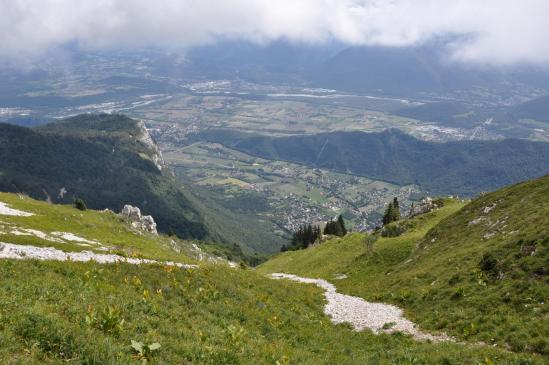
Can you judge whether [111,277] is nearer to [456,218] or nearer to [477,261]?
[477,261]

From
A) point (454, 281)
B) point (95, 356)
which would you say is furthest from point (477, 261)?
point (95, 356)

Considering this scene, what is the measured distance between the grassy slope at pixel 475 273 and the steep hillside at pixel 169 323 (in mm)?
3339

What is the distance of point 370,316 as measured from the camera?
1272 inches

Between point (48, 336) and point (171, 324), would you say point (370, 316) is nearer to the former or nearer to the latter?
point (171, 324)

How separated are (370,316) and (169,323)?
18.2m

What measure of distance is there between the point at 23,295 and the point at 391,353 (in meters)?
18.0

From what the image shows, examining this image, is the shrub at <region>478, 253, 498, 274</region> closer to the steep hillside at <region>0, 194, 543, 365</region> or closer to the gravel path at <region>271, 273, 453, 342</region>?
the gravel path at <region>271, 273, 453, 342</region>

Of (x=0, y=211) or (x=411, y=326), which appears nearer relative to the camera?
(x=411, y=326)

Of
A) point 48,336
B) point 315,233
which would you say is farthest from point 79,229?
point 315,233

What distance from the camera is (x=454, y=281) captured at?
3362 centimetres

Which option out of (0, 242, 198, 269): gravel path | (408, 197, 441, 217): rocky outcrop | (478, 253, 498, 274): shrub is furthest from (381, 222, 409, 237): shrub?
(0, 242, 198, 269): gravel path

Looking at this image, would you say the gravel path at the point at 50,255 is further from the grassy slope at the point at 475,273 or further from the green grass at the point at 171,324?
the grassy slope at the point at 475,273

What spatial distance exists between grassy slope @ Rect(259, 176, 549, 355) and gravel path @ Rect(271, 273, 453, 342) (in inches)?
41.0

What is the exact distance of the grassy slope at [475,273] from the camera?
24.4m
